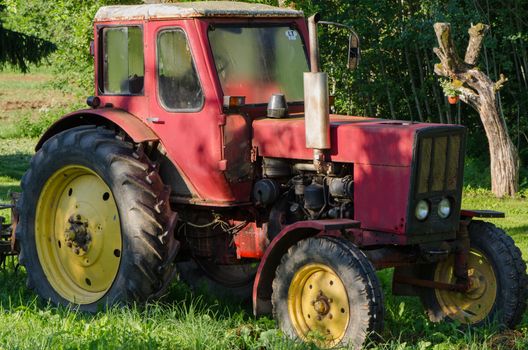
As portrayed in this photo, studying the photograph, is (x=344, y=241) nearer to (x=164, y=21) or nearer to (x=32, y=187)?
(x=164, y=21)

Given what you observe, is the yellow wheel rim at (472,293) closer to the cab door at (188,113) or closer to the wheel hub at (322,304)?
the wheel hub at (322,304)

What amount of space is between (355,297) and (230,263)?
67.4 inches

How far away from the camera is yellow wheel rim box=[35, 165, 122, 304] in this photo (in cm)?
775

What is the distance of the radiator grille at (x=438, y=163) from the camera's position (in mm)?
6906

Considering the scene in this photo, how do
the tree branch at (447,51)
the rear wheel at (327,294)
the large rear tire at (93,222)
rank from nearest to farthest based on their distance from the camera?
1. the rear wheel at (327,294)
2. the large rear tire at (93,222)
3. the tree branch at (447,51)

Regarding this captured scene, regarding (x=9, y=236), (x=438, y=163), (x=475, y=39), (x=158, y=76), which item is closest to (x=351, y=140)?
(x=438, y=163)

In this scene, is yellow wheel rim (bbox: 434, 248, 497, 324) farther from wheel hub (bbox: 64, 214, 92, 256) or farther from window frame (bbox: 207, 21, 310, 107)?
wheel hub (bbox: 64, 214, 92, 256)

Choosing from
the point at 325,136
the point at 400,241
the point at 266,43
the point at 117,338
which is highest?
the point at 266,43

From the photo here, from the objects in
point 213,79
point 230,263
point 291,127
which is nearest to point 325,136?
point 291,127

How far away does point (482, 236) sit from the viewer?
745 centimetres

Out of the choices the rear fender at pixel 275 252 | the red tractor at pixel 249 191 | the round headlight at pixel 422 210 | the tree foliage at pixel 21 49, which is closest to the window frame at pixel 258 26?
the red tractor at pixel 249 191

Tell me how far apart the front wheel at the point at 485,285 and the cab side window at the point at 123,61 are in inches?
102

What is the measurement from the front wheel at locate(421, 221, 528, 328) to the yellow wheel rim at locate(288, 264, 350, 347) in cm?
120

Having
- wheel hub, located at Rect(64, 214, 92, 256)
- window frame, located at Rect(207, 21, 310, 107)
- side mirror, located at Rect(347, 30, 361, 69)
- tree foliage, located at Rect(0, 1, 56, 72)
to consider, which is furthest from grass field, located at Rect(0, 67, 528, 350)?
tree foliage, located at Rect(0, 1, 56, 72)
